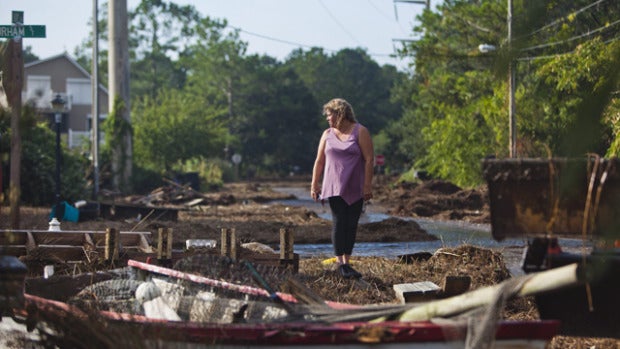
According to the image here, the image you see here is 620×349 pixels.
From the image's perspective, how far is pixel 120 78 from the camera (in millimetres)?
41844

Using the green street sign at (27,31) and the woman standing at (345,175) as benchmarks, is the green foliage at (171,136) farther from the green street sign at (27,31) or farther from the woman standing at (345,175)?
the woman standing at (345,175)

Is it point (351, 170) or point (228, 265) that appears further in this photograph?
point (351, 170)

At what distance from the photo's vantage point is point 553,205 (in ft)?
12.5

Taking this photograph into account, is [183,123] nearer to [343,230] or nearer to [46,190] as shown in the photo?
Result: [46,190]

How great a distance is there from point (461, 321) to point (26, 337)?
270 cm

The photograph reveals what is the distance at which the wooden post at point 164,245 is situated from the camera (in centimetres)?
872

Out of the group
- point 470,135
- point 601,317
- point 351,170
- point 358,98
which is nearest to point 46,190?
point 470,135

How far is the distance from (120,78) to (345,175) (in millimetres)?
33436

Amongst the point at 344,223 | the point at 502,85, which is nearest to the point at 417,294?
the point at 344,223

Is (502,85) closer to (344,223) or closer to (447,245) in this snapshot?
(344,223)

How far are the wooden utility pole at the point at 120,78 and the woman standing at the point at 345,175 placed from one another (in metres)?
31.1

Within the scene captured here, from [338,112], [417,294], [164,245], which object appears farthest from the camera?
[338,112]

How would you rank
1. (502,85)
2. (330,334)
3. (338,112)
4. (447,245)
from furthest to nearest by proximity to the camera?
(447,245) → (338,112) → (330,334) → (502,85)

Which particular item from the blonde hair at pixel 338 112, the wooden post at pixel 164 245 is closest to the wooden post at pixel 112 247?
the wooden post at pixel 164 245
